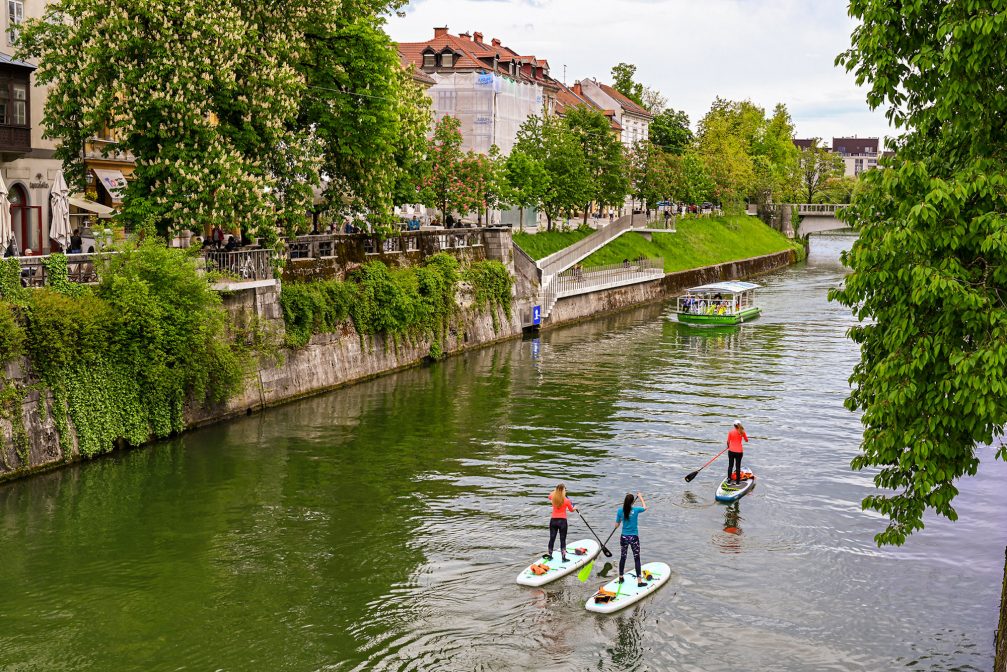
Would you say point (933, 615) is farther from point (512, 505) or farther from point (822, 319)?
point (822, 319)

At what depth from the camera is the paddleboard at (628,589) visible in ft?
69.0

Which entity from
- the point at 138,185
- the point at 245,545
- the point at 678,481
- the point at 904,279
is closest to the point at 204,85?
the point at 138,185

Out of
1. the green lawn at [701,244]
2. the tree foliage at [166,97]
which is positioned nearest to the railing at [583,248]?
the green lawn at [701,244]

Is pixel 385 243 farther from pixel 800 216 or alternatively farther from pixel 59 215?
pixel 800 216

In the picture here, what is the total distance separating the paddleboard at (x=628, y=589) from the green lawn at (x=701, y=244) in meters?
52.7

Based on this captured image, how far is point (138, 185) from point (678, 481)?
19.4m

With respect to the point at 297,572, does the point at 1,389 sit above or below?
above

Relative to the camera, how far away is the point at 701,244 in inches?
3912

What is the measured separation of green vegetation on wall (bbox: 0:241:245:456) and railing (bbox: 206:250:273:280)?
334cm

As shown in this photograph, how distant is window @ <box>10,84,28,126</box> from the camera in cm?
3709

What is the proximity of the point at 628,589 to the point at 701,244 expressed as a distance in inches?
3169

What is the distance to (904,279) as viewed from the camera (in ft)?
50.0

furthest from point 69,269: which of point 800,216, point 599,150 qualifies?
point 800,216

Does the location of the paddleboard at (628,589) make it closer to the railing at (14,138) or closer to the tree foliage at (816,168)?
the railing at (14,138)
